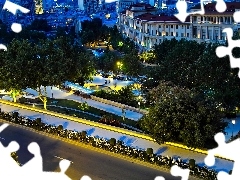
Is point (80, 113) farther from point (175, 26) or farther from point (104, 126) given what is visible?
point (175, 26)

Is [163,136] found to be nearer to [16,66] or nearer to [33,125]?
[33,125]

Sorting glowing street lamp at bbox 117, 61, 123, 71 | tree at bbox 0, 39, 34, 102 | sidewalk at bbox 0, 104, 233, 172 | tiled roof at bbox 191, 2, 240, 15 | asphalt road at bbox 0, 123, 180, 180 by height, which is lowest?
asphalt road at bbox 0, 123, 180, 180

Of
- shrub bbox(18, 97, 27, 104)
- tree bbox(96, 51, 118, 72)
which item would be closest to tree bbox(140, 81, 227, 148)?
shrub bbox(18, 97, 27, 104)

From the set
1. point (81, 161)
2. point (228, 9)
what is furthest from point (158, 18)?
point (81, 161)

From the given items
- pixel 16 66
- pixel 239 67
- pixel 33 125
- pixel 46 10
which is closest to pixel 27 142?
pixel 33 125

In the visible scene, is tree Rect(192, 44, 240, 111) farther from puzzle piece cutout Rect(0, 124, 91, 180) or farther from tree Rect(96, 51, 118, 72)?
tree Rect(96, 51, 118, 72)

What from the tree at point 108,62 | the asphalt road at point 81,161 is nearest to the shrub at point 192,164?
the asphalt road at point 81,161
